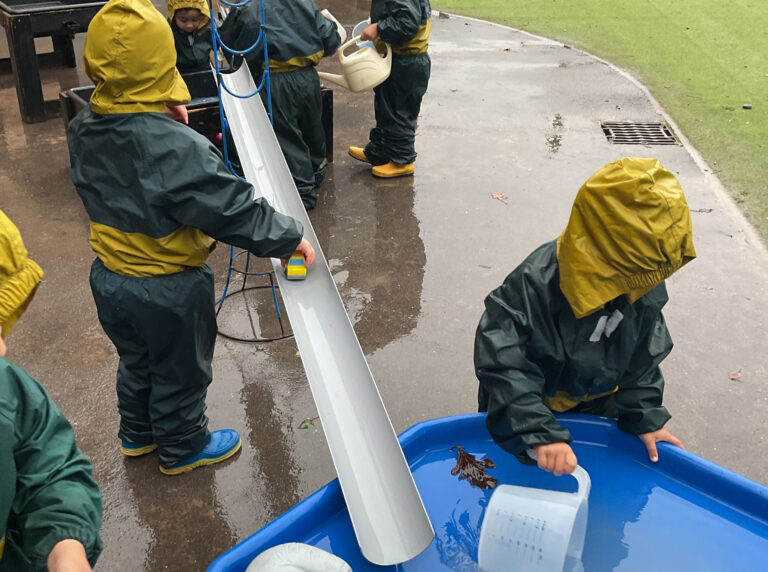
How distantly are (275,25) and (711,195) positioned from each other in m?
3.39

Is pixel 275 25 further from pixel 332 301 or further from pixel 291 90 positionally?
pixel 332 301

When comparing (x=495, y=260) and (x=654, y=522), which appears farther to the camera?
(x=495, y=260)

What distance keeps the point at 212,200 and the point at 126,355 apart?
2.63ft

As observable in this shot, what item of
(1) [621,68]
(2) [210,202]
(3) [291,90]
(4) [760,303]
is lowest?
(1) [621,68]

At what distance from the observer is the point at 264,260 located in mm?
4781

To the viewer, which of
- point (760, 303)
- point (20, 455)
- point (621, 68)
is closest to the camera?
point (20, 455)

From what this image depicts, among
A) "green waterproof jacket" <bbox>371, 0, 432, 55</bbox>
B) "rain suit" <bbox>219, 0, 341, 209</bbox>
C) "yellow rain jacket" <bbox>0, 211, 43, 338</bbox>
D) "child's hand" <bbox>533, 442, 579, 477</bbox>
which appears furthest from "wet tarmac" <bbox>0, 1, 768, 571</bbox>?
"yellow rain jacket" <bbox>0, 211, 43, 338</bbox>

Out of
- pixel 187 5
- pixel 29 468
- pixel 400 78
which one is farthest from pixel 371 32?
pixel 29 468

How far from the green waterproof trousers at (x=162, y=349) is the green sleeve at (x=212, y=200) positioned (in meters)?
0.28

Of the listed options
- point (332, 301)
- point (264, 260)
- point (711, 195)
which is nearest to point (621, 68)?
point (711, 195)

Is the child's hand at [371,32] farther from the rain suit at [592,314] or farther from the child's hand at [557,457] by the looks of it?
the child's hand at [557,457]

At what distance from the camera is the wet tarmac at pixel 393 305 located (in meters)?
3.09

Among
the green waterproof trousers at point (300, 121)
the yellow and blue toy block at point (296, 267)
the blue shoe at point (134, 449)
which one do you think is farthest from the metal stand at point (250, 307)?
the blue shoe at point (134, 449)

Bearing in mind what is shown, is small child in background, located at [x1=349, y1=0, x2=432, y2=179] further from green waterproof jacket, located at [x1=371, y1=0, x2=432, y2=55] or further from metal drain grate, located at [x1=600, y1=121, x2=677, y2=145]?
metal drain grate, located at [x1=600, y1=121, x2=677, y2=145]
